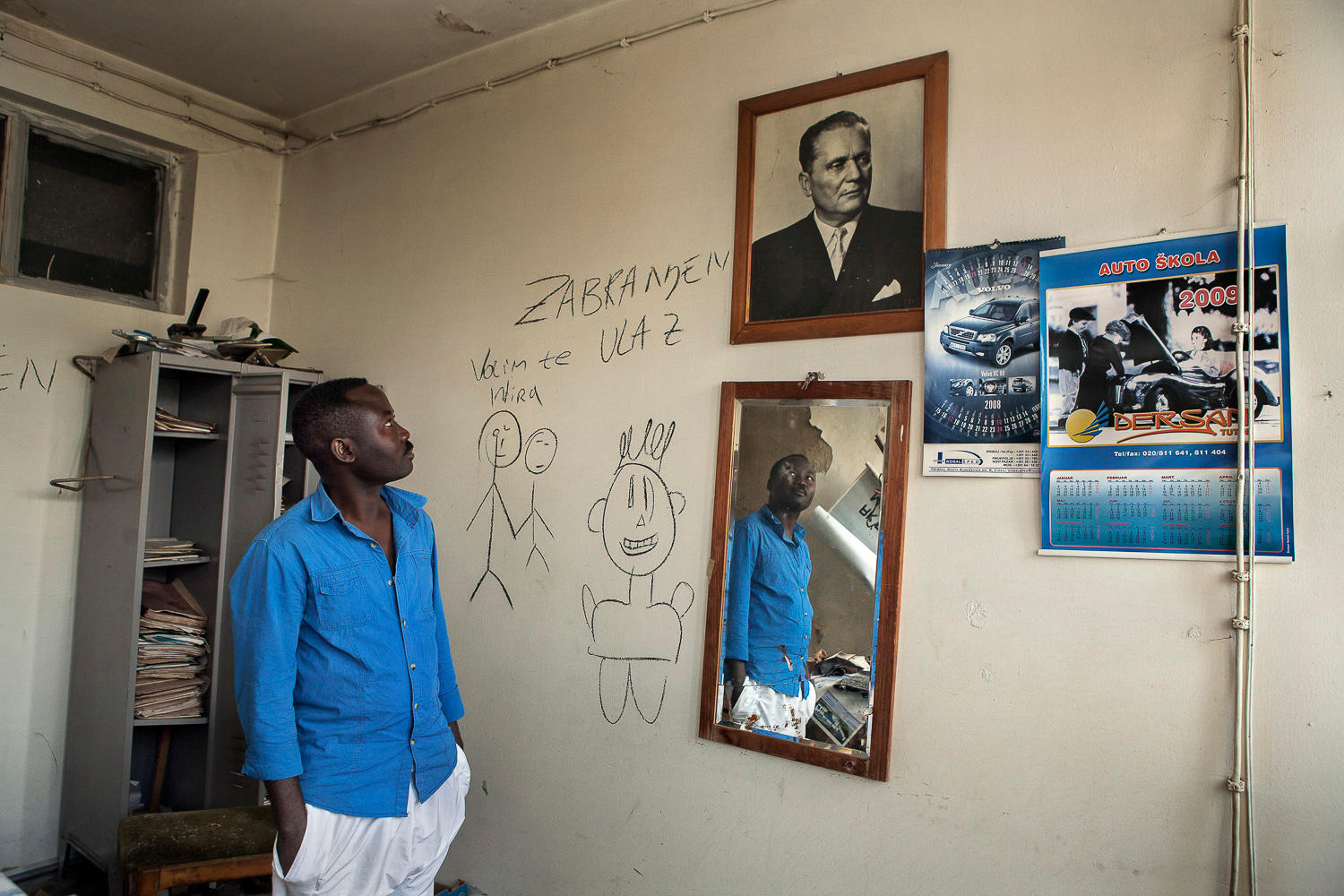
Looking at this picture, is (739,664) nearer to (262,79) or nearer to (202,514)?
(202,514)

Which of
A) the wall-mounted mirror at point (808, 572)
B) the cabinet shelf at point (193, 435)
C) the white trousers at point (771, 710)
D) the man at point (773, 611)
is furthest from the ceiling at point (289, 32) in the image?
the white trousers at point (771, 710)

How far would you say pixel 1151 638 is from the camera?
5.24 ft

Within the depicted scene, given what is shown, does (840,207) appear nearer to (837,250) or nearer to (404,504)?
(837,250)

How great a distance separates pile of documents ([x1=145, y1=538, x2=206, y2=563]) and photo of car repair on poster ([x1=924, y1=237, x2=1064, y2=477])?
8.21 feet

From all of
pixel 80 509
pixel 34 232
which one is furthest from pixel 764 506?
pixel 34 232

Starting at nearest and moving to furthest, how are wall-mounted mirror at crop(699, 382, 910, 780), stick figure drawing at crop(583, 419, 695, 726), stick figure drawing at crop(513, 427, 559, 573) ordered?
wall-mounted mirror at crop(699, 382, 910, 780) < stick figure drawing at crop(583, 419, 695, 726) < stick figure drawing at crop(513, 427, 559, 573)

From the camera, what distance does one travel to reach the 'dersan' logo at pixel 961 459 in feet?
5.87

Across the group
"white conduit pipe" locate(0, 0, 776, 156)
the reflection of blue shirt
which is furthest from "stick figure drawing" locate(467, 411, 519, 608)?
"white conduit pipe" locate(0, 0, 776, 156)

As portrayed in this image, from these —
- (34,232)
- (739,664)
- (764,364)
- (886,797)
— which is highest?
(34,232)

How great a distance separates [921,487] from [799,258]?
66cm

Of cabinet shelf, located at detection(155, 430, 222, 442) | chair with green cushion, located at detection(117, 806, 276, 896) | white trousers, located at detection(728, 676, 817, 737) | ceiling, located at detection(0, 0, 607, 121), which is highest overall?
ceiling, located at detection(0, 0, 607, 121)

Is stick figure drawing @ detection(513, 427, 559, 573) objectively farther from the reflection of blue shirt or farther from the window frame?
the window frame

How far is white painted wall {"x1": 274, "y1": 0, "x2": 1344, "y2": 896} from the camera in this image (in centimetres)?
151

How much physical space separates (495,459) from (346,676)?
1035 millimetres
